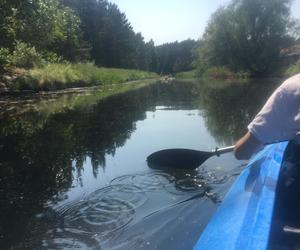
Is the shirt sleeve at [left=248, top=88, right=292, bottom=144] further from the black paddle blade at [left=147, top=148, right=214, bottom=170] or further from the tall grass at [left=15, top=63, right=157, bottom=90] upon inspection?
the tall grass at [left=15, top=63, right=157, bottom=90]

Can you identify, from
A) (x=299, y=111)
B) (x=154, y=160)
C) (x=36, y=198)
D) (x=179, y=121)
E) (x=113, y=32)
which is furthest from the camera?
(x=113, y=32)

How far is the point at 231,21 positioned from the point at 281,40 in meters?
5.74

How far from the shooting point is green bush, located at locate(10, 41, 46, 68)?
2331cm

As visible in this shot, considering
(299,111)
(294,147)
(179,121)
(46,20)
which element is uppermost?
(46,20)

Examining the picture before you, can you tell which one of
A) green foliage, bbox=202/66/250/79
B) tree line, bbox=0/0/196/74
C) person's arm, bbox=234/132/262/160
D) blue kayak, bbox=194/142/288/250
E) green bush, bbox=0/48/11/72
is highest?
tree line, bbox=0/0/196/74

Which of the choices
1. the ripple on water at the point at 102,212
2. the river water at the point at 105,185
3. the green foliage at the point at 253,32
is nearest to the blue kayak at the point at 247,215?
the river water at the point at 105,185

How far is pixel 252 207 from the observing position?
2664mm

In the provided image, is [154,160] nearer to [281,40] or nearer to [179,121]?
[179,121]

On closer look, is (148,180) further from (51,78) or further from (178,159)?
(51,78)

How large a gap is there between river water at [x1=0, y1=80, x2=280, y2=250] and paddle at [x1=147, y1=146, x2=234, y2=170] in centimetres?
12

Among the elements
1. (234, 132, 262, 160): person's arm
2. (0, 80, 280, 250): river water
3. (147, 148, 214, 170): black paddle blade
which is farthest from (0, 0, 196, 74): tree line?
(234, 132, 262, 160): person's arm

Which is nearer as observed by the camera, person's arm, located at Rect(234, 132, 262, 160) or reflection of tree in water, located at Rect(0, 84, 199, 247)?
person's arm, located at Rect(234, 132, 262, 160)

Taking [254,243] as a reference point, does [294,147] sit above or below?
above

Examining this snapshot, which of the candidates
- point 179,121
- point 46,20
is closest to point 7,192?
point 179,121
